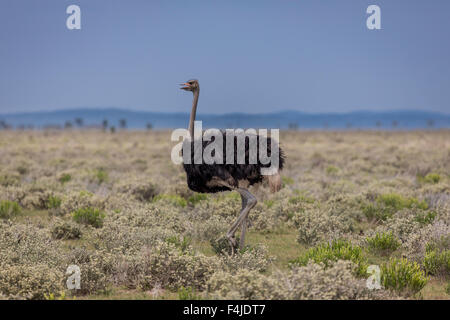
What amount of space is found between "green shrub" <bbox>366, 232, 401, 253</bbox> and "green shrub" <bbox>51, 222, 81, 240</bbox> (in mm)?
5575

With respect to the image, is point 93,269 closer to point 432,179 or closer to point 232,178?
point 232,178

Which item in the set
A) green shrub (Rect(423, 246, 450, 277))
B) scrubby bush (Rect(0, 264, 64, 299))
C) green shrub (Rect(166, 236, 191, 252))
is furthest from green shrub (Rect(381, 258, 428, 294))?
scrubby bush (Rect(0, 264, 64, 299))

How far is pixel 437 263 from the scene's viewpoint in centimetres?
732

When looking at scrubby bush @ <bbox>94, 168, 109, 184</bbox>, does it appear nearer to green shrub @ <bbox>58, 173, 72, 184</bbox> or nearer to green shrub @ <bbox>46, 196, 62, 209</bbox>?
green shrub @ <bbox>58, 173, 72, 184</bbox>

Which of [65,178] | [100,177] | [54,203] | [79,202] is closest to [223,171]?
[79,202]

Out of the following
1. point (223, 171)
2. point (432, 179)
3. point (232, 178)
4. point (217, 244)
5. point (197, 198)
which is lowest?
point (432, 179)

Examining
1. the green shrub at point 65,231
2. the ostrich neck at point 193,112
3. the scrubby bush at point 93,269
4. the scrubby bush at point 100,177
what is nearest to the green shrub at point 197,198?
the green shrub at point 65,231

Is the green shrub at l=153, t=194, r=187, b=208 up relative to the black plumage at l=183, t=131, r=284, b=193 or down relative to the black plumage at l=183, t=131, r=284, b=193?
down

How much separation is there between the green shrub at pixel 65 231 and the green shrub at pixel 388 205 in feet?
21.5

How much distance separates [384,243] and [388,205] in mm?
4346

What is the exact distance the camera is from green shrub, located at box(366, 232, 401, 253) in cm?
856

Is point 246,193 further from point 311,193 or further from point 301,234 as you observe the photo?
point 311,193

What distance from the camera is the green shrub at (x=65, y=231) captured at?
9.80 m

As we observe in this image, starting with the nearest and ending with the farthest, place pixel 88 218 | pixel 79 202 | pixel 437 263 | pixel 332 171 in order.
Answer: pixel 437 263 < pixel 88 218 < pixel 79 202 < pixel 332 171
